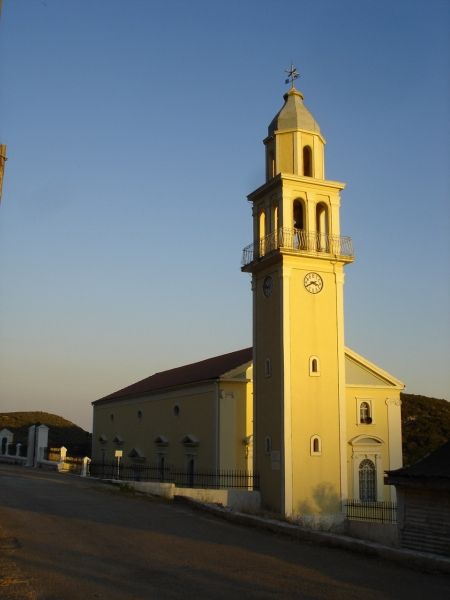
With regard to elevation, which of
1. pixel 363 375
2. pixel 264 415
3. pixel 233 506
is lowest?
pixel 233 506

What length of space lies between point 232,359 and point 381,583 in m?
24.5

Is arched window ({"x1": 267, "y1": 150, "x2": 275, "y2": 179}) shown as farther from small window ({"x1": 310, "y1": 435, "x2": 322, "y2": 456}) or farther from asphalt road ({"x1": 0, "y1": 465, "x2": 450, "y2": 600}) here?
asphalt road ({"x1": 0, "y1": 465, "x2": 450, "y2": 600})

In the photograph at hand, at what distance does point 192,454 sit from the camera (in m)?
31.0

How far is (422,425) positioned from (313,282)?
3163cm

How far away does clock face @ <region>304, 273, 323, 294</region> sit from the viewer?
25.8 meters

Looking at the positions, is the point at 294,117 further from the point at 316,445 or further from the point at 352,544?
the point at 352,544

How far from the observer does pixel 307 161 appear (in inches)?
1078

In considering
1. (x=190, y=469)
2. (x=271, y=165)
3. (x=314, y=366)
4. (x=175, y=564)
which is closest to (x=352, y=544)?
(x=175, y=564)

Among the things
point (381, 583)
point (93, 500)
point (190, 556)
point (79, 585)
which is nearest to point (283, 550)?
point (190, 556)

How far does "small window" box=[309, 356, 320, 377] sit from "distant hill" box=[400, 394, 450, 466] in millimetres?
21498

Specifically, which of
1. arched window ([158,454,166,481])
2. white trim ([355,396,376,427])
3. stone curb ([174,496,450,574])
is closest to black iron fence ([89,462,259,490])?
arched window ([158,454,166,481])

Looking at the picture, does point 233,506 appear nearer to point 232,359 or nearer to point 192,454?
point 192,454

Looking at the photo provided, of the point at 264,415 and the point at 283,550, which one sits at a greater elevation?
the point at 264,415

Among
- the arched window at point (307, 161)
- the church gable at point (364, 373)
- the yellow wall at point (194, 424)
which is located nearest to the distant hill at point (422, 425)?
the church gable at point (364, 373)
